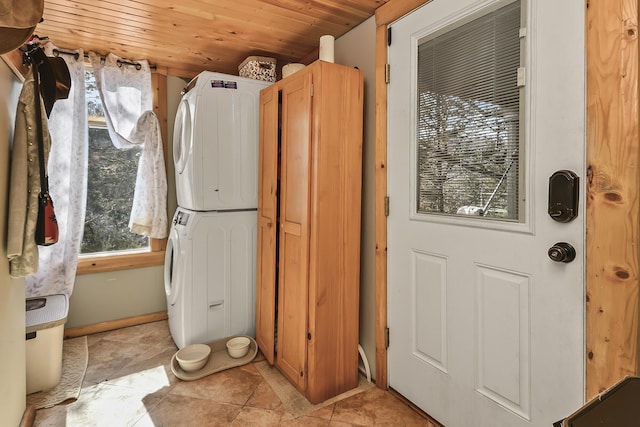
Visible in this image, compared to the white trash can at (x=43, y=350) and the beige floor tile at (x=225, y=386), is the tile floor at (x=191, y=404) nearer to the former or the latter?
the beige floor tile at (x=225, y=386)

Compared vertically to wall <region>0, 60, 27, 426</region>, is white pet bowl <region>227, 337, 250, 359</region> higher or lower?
lower

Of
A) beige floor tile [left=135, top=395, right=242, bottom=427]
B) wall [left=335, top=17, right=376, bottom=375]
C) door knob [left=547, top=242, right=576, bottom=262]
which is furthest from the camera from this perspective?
wall [left=335, top=17, right=376, bottom=375]

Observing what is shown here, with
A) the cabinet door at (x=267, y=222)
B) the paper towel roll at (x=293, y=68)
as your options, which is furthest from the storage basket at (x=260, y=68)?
the paper towel roll at (x=293, y=68)

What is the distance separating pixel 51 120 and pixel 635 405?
3.33 m

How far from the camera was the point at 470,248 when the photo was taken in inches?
61.7

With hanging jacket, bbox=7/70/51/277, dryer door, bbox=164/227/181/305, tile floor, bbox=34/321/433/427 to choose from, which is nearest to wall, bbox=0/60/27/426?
hanging jacket, bbox=7/70/51/277

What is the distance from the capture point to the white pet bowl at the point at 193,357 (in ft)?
7.11

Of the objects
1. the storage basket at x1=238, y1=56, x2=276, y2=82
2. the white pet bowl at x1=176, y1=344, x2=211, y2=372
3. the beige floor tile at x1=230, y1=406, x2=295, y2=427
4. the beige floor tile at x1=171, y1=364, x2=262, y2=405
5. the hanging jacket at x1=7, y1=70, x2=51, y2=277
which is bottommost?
the beige floor tile at x1=230, y1=406, x2=295, y2=427

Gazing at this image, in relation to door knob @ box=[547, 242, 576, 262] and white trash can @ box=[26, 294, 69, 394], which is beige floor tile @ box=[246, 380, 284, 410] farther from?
door knob @ box=[547, 242, 576, 262]

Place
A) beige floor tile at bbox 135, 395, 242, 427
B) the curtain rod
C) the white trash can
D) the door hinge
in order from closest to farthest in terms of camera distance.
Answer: the door hinge
beige floor tile at bbox 135, 395, 242, 427
the white trash can
the curtain rod

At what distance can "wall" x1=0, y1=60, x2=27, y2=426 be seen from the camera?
1.40 metres

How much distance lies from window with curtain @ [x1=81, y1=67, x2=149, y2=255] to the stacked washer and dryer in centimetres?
69

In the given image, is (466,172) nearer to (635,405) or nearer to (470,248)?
(470,248)

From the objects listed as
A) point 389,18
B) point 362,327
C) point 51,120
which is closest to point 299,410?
point 362,327
